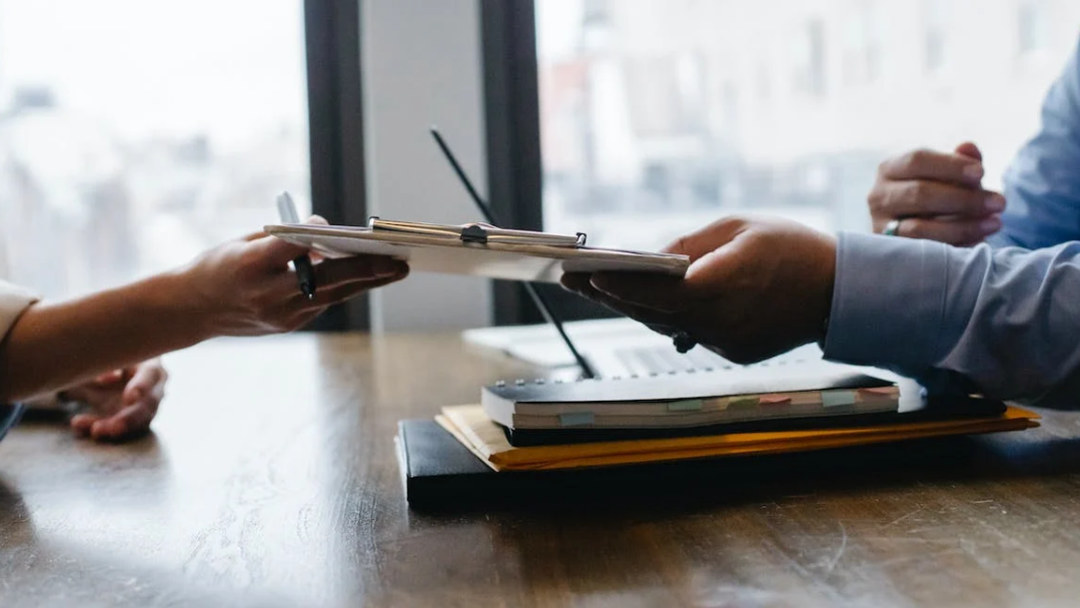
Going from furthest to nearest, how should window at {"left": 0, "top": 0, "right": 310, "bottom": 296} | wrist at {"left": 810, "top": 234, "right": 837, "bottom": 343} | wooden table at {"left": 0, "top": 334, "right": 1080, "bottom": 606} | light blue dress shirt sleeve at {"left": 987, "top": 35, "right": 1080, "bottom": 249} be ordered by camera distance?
window at {"left": 0, "top": 0, "right": 310, "bottom": 296} < light blue dress shirt sleeve at {"left": 987, "top": 35, "right": 1080, "bottom": 249} < wrist at {"left": 810, "top": 234, "right": 837, "bottom": 343} < wooden table at {"left": 0, "top": 334, "right": 1080, "bottom": 606}

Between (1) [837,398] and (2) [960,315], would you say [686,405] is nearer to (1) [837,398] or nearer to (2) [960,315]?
(1) [837,398]

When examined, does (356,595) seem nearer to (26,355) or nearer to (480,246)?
(480,246)

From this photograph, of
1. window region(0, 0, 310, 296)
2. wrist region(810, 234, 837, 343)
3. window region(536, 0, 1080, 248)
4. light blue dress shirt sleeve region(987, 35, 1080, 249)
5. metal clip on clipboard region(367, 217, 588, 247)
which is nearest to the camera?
metal clip on clipboard region(367, 217, 588, 247)

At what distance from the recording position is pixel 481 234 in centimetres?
54

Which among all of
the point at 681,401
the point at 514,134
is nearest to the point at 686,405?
the point at 681,401

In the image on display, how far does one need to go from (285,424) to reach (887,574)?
61cm

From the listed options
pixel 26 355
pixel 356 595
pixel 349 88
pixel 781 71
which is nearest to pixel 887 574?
pixel 356 595

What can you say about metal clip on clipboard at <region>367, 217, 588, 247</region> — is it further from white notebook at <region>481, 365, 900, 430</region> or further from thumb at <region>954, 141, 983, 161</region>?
thumb at <region>954, 141, 983, 161</region>

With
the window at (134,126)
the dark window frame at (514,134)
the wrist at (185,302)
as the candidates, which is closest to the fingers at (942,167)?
the wrist at (185,302)

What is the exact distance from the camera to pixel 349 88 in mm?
1820

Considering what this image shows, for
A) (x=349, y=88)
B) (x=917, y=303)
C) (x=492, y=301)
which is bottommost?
(x=492, y=301)

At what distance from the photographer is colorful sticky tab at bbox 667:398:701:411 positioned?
596 millimetres

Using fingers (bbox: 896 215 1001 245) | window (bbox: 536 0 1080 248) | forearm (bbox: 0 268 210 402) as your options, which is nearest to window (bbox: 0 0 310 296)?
window (bbox: 536 0 1080 248)

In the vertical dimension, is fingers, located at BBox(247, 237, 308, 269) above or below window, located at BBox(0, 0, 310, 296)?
below
